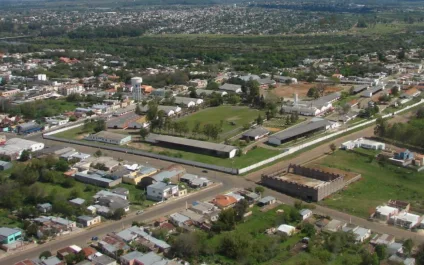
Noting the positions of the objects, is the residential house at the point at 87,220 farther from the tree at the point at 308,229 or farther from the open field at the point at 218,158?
the open field at the point at 218,158

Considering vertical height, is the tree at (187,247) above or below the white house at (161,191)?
above

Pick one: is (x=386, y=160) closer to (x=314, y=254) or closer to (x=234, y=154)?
(x=234, y=154)

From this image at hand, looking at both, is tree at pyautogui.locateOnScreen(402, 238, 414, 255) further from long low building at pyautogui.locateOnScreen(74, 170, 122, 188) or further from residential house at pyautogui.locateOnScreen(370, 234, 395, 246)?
long low building at pyautogui.locateOnScreen(74, 170, 122, 188)

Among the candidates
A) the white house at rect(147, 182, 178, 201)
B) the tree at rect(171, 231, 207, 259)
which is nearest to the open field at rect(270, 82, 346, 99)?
the white house at rect(147, 182, 178, 201)

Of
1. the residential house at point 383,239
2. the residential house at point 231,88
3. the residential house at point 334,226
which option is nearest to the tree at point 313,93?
the residential house at point 231,88

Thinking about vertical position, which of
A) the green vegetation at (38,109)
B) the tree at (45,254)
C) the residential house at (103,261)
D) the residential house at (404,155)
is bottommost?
the green vegetation at (38,109)

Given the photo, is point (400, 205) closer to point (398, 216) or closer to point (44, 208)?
point (398, 216)

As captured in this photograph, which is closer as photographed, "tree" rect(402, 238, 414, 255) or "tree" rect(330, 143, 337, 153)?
"tree" rect(402, 238, 414, 255)
